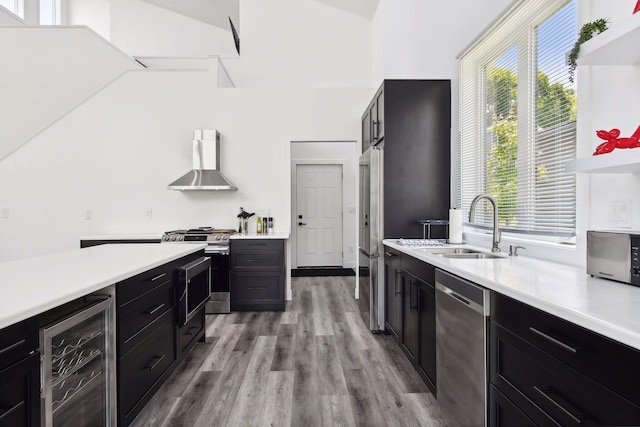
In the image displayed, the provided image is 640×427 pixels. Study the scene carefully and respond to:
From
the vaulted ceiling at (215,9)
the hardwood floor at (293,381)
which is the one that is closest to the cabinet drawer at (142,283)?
the hardwood floor at (293,381)

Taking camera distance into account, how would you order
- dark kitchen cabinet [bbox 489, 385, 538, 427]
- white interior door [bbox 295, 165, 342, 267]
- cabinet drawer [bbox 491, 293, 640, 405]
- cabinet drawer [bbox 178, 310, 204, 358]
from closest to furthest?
cabinet drawer [bbox 491, 293, 640, 405] → dark kitchen cabinet [bbox 489, 385, 538, 427] → cabinet drawer [bbox 178, 310, 204, 358] → white interior door [bbox 295, 165, 342, 267]

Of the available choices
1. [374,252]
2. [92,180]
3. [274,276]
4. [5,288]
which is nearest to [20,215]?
[92,180]

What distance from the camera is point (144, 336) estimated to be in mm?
1732

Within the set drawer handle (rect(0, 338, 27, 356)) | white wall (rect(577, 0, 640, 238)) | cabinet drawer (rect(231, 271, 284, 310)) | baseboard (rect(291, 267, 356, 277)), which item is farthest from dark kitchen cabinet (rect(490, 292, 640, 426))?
baseboard (rect(291, 267, 356, 277))

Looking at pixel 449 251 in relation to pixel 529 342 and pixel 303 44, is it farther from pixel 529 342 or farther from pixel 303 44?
pixel 303 44

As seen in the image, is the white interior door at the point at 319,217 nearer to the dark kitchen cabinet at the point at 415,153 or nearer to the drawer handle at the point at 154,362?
the dark kitchen cabinet at the point at 415,153

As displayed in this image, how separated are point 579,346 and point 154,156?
4.67m

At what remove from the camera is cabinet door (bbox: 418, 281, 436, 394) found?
1.88m

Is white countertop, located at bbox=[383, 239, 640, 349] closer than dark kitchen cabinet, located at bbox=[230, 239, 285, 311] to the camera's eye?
Yes

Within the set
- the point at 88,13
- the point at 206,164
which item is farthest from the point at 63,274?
the point at 88,13

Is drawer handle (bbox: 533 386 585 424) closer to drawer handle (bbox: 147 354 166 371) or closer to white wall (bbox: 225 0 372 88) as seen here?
drawer handle (bbox: 147 354 166 371)

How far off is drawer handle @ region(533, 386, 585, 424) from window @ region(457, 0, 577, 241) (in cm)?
105

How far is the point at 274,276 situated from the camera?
12.4 feet

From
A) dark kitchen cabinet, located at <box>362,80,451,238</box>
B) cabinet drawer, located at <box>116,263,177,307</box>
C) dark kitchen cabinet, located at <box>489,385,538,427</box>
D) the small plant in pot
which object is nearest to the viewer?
dark kitchen cabinet, located at <box>489,385,538,427</box>
